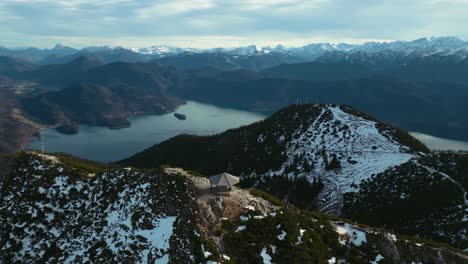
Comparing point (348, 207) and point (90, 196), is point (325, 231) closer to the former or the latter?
point (90, 196)

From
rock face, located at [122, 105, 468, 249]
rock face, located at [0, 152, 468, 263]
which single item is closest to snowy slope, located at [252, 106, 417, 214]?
rock face, located at [122, 105, 468, 249]

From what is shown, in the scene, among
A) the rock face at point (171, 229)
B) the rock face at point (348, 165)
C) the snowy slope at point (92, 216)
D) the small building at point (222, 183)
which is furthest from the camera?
the rock face at point (348, 165)

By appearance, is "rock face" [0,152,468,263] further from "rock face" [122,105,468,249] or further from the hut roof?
"rock face" [122,105,468,249]

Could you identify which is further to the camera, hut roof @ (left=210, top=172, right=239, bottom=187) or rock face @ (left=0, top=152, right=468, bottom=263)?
hut roof @ (left=210, top=172, right=239, bottom=187)

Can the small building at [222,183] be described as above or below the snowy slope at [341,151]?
above

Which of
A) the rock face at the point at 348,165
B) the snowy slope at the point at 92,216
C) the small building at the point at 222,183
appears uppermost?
the small building at the point at 222,183

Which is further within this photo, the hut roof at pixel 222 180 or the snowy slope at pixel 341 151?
the snowy slope at pixel 341 151

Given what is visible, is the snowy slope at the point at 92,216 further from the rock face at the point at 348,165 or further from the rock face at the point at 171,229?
the rock face at the point at 348,165

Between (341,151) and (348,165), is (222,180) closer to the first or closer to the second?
(348,165)

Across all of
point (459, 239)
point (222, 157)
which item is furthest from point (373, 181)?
point (222, 157)

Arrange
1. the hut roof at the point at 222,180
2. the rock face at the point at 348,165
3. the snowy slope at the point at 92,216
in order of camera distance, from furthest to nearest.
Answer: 1. the rock face at the point at 348,165
2. the hut roof at the point at 222,180
3. the snowy slope at the point at 92,216

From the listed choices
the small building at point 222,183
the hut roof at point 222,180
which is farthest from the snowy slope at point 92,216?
the hut roof at point 222,180

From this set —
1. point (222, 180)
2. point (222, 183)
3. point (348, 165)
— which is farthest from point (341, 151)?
point (222, 183)
